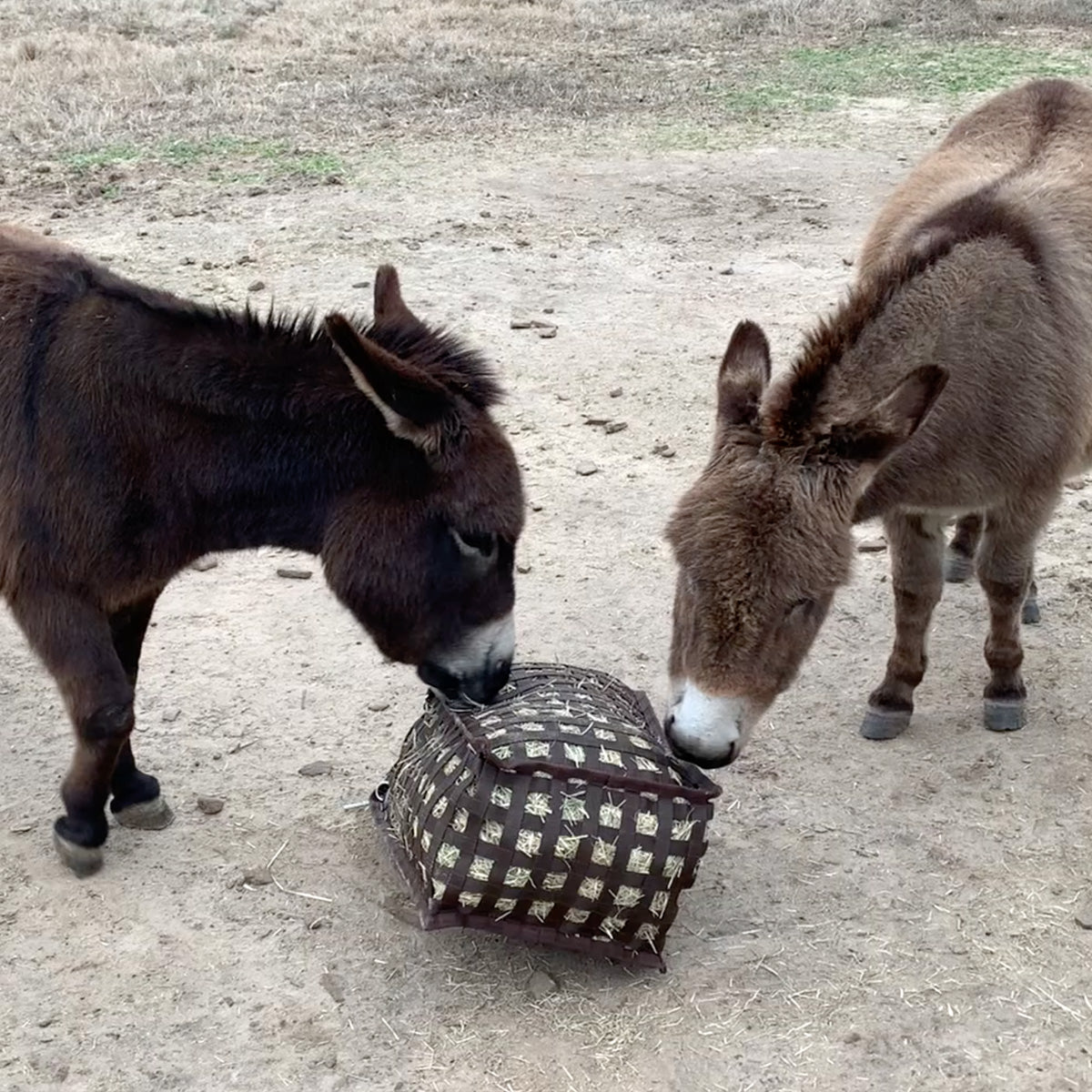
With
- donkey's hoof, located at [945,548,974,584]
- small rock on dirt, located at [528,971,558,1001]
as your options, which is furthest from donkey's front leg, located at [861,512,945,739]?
small rock on dirt, located at [528,971,558,1001]

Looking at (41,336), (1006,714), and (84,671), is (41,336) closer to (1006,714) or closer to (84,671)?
(84,671)

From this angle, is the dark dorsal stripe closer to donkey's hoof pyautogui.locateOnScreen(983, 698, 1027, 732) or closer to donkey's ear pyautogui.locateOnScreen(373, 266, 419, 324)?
donkey's ear pyautogui.locateOnScreen(373, 266, 419, 324)

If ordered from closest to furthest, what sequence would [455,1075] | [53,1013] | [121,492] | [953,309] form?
[455,1075], [53,1013], [121,492], [953,309]

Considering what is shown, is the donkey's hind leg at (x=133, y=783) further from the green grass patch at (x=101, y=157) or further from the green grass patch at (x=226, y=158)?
the green grass patch at (x=101, y=157)

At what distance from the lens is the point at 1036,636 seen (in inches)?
197

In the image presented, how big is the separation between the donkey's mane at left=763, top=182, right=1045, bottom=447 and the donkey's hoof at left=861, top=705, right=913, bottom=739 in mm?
1335

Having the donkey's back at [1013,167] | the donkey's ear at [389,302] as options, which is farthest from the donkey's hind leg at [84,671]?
the donkey's back at [1013,167]

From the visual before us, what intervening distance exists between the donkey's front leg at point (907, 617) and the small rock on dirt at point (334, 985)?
77.6 inches

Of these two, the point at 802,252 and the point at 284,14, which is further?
the point at 284,14

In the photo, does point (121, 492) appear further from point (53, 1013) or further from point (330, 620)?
point (330, 620)

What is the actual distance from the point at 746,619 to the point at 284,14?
1517 centimetres

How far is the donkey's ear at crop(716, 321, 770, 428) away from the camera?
3.55 m

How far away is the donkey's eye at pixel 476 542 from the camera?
339cm

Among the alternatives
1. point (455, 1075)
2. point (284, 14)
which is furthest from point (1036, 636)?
point (284, 14)
